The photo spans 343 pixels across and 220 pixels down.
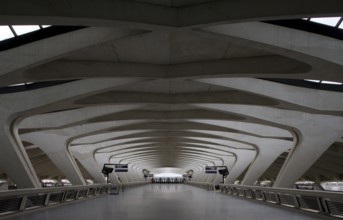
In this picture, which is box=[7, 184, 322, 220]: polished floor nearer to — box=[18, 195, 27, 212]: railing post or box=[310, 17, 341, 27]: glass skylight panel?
box=[18, 195, 27, 212]: railing post

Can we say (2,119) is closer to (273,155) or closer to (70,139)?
(70,139)

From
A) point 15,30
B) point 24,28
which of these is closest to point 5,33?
point 15,30

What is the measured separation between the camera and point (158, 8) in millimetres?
10742

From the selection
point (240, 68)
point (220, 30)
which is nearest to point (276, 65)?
point (240, 68)

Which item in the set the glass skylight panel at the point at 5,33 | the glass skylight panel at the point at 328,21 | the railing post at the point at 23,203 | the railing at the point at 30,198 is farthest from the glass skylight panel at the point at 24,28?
the glass skylight panel at the point at 328,21

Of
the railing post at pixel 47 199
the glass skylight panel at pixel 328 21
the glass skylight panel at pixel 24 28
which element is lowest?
the railing post at pixel 47 199

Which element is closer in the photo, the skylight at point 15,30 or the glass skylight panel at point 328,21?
the glass skylight panel at point 328,21

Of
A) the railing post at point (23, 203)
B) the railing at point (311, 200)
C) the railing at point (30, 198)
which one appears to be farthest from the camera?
the railing post at point (23, 203)

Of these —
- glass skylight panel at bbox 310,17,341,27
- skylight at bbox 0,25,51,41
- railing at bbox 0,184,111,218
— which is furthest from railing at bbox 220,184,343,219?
skylight at bbox 0,25,51,41

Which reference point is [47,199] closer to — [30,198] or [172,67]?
[30,198]

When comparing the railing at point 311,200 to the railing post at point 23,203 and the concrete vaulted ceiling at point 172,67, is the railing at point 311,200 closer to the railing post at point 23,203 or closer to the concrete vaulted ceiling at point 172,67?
the concrete vaulted ceiling at point 172,67

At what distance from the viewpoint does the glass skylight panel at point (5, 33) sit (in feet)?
44.7

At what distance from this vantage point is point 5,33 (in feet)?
46.2

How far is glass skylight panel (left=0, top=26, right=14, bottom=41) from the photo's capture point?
1362cm
